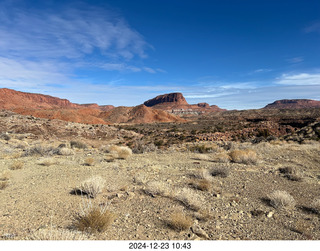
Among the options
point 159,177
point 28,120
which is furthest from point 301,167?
point 28,120

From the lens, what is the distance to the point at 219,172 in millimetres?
7293

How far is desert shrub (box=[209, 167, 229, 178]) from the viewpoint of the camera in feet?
23.5

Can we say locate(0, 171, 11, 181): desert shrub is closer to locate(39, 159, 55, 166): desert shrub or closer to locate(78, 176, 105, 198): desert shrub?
locate(39, 159, 55, 166): desert shrub

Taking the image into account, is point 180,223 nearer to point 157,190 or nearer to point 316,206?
point 157,190

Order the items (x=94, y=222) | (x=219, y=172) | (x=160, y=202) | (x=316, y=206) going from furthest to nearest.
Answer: (x=219, y=172) < (x=160, y=202) < (x=316, y=206) < (x=94, y=222)

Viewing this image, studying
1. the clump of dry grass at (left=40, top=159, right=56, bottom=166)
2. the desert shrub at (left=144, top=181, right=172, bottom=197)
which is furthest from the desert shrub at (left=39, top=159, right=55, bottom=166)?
the desert shrub at (left=144, top=181, right=172, bottom=197)

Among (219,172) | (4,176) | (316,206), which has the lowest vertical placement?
(316,206)

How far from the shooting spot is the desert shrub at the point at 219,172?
282 inches

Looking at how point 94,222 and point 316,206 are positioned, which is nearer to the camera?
point 94,222

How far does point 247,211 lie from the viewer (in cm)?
457

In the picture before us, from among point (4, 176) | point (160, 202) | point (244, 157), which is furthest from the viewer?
point (244, 157)

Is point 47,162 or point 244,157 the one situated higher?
point 47,162

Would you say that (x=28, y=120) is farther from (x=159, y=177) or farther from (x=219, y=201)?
(x=219, y=201)

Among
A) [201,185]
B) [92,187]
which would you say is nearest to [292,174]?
[201,185]
